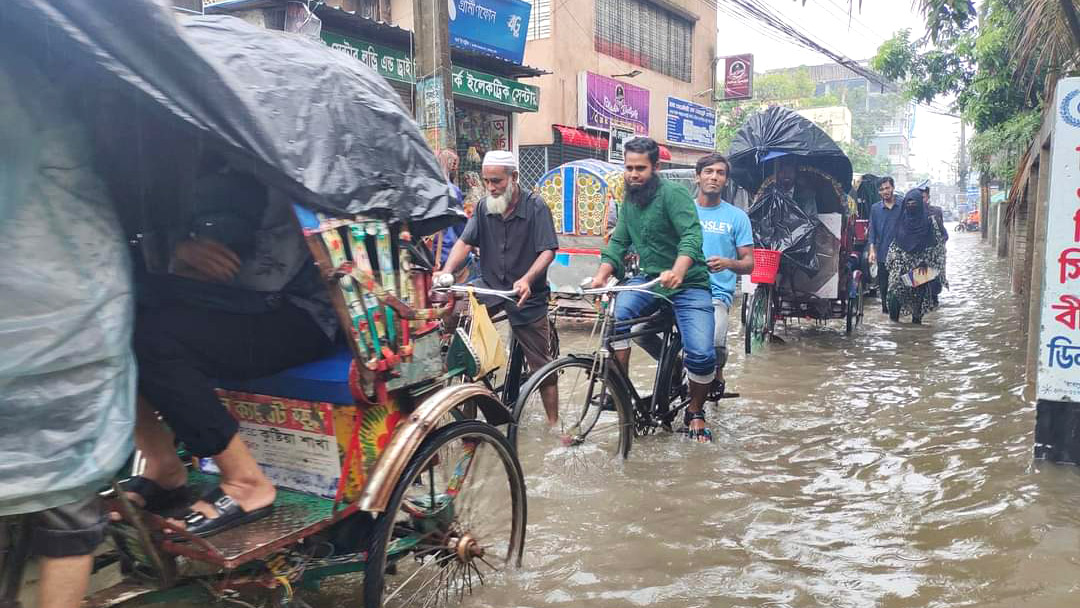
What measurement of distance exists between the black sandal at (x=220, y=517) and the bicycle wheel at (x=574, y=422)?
1777mm

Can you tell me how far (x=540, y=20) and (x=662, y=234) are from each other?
13.4m

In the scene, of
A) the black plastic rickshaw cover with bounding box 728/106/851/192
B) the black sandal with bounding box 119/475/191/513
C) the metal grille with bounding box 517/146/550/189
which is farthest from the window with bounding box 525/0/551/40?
the black sandal with bounding box 119/475/191/513

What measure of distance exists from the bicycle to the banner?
20.0 metres

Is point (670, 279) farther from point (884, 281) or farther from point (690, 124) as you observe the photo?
point (690, 124)

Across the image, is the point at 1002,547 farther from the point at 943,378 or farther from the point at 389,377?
the point at 943,378

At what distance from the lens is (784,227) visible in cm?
850

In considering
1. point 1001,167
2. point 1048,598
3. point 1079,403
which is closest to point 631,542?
point 1048,598

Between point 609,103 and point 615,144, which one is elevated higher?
point 609,103

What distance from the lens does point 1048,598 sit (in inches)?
122

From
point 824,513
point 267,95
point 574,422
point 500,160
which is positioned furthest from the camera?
point 500,160

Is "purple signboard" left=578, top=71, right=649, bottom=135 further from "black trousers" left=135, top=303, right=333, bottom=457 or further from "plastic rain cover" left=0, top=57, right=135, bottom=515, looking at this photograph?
"plastic rain cover" left=0, top=57, right=135, bottom=515

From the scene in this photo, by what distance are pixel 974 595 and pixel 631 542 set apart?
4.47 ft

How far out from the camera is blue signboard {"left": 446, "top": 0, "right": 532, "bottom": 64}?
12633mm

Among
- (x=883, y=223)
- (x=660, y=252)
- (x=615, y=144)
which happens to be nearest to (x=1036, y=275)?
(x=660, y=252)
